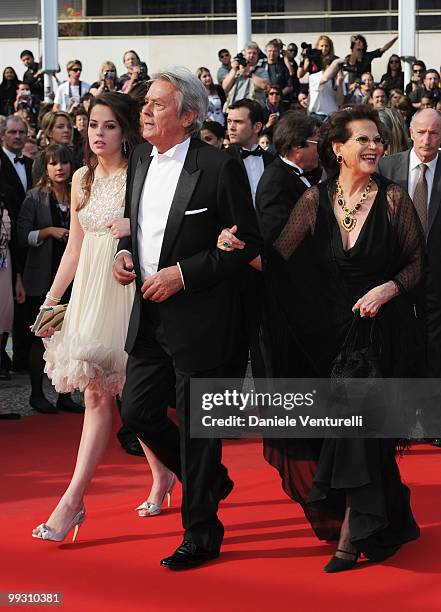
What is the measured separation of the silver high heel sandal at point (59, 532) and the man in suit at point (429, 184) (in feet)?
9.41

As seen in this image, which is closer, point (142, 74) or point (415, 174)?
point (415, 174)

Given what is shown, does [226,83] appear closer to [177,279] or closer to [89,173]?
[89,173]

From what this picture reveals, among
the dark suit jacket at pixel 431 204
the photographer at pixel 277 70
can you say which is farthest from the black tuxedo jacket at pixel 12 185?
the photographer at pixel 277 70

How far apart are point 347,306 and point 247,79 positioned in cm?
977

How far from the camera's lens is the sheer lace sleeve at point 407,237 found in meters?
4.85

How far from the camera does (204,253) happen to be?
15.2ft

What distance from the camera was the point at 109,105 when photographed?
17.5 ft

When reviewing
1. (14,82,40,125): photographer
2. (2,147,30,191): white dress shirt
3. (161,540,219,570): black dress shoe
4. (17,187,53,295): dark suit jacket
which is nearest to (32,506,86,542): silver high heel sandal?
(161,540,219,570): black dress shoe

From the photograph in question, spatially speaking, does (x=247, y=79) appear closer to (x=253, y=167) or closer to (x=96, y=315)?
(x=253, y=167)

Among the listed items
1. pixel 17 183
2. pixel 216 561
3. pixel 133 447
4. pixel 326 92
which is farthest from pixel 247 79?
pixel 216 561

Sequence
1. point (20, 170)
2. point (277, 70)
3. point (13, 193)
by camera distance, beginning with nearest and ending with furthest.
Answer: point (13, 193) < point (20, 170) < point (277, 70)

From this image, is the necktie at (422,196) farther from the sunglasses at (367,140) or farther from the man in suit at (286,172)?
the sunglasses at (367,140)

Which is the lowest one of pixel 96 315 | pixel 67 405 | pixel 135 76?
pixel 67 405

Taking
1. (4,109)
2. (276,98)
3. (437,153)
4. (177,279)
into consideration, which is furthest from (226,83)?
(177,279)
